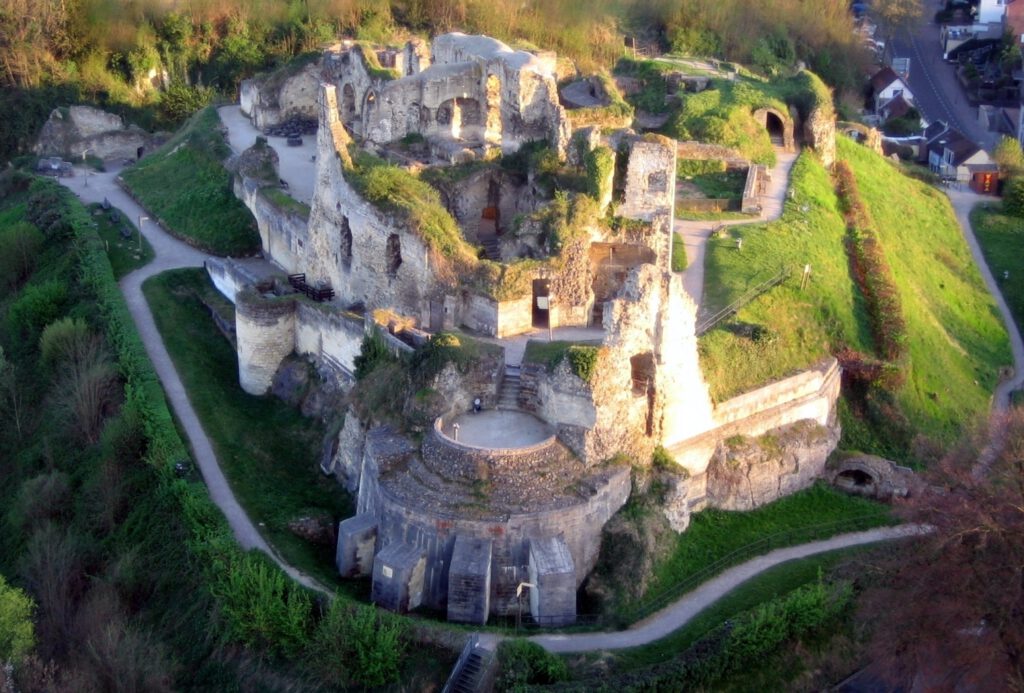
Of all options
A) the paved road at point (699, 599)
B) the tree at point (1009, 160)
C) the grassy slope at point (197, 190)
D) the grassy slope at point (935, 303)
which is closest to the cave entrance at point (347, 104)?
the grassy slope at point (197, 190)

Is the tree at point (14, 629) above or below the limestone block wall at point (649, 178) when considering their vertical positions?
below

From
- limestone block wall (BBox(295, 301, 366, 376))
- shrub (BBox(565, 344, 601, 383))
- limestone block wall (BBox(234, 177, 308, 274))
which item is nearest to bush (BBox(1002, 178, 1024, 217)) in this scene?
limestone block wall (BBox(234, 177, 308, 274))

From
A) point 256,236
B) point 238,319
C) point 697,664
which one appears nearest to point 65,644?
point 238,319

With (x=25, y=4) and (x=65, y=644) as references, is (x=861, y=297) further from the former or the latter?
(x=25, y=4)

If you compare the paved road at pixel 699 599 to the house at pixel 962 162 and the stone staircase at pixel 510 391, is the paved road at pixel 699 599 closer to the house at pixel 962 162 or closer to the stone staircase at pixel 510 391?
the stone staircase at pixel 510 391

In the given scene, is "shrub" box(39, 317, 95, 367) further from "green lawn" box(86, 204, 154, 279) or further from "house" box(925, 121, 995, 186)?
"house" box(925, 121, 995, 186)

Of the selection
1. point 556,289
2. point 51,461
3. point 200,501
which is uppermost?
point 556,289

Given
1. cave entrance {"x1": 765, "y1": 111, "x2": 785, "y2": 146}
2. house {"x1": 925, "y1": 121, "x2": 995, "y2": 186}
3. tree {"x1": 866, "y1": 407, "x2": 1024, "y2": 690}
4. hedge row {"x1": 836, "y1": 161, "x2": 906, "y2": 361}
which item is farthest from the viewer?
house {"x1": 925, "y1": 121, "x2": 995, "y2": 186}
